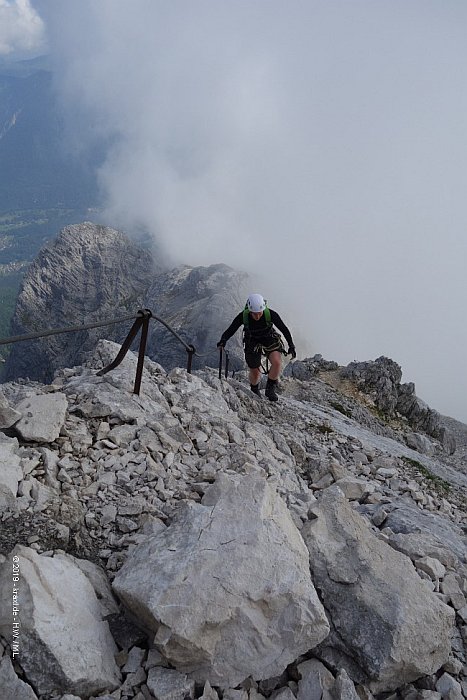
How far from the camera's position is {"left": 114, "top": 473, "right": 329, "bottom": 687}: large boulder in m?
4.02

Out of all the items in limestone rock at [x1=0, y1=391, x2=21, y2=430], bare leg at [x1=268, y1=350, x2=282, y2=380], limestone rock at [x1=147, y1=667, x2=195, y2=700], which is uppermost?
bare leg at [x1=268, y1=350, x2=282, y2=380]

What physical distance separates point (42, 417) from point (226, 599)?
13.2 ft

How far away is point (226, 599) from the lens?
4.17m

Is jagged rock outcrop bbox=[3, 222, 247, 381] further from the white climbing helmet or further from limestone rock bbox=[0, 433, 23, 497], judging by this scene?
limestone rock bbox=[0, 433, 23, 497]

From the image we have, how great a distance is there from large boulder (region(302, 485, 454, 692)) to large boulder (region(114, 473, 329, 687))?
0.40 m

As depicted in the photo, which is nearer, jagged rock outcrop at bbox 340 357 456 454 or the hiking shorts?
the hiking shorts

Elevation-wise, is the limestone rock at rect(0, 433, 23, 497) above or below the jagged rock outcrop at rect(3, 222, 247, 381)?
below

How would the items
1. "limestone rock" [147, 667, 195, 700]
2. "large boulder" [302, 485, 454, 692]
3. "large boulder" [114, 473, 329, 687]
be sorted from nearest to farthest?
1. "limestone rock" [147, 667, 195, 700]
2. "large boulder" [114, 473, 329, 687]
3. "large boulder" [302, 485, 454, 692]

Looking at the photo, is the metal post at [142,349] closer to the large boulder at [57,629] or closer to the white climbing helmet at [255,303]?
the white climbing helmet at [255,303]

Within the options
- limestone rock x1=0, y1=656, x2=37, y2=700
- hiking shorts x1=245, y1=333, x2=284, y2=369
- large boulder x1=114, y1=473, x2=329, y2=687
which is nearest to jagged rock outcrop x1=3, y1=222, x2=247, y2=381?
hiking shorts x1=245, y1=333, x2=284, y2=369

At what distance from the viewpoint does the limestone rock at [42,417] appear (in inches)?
257

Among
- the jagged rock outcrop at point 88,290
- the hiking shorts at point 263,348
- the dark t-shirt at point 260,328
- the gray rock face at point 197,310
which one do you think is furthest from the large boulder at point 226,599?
→ the jagged rock outcrop at point 88,290

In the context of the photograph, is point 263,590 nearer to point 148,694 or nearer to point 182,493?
point 148,694

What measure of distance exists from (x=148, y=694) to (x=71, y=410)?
4.57 metres
